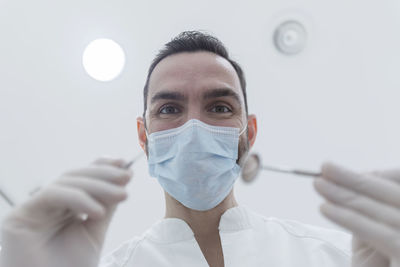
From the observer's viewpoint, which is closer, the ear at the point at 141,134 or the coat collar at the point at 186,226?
the coat collar at the point at 186,226

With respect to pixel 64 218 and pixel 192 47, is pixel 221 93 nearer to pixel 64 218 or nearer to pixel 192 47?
pixel 192 47

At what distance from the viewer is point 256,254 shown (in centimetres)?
146

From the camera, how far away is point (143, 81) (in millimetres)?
2684

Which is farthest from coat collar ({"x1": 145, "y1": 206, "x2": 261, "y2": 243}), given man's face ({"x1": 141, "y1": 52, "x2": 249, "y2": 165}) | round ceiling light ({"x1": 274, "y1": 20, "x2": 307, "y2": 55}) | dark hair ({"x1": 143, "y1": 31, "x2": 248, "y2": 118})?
round ceiling light ({"x1": 274, "y1": 20, "x2": 307, "y2": 55})

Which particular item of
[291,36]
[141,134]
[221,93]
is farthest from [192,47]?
[291,36]

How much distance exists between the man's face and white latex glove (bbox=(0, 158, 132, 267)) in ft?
1.82

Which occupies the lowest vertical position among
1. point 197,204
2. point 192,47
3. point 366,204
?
point 197,204

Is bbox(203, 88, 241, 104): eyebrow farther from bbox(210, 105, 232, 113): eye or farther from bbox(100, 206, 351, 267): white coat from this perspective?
bbox(100, 206, 351, 267): white coat

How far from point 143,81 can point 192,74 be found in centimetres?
117

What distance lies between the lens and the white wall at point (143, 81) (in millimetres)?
2529

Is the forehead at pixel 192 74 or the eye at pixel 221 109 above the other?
the forehead at pixel 192 74

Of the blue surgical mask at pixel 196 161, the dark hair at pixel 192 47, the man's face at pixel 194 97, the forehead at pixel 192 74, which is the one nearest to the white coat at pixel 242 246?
the blue surgical mask at pixel 196 161

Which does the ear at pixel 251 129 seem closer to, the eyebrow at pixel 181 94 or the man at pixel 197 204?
the man at pixel 197 204

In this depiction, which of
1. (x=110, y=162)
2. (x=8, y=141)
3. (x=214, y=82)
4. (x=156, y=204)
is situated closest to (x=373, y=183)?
(x=110, y=162)
